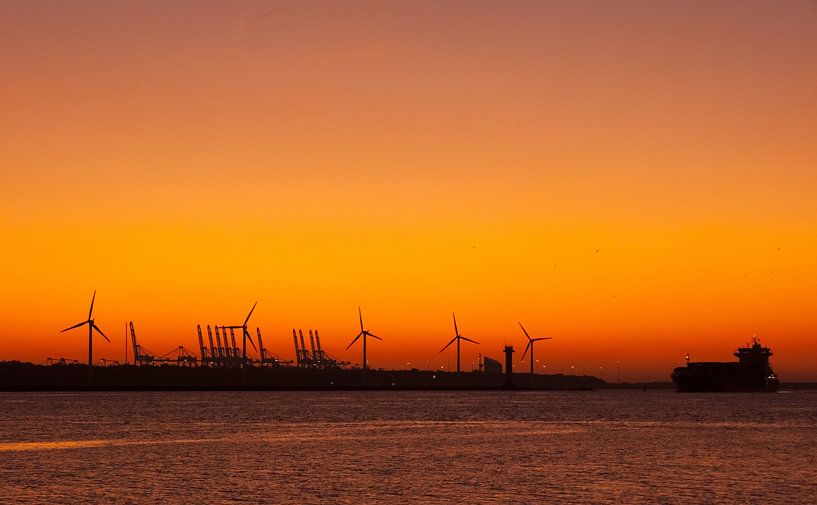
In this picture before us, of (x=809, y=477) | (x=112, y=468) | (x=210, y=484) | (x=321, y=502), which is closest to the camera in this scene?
(x=321, y=502)

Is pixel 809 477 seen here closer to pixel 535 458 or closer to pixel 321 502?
pixel 535 458

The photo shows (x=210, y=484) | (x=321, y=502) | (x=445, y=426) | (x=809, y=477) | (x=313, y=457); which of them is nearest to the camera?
→ (x=321, y=502)

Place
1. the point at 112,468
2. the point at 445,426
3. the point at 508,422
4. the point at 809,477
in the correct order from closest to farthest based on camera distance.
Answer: the point at 809,477
the point at 112,468
the point at 445,426
the point at 508,422

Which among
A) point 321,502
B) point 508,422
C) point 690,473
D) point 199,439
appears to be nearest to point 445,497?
point 321,502

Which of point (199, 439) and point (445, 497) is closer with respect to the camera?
point (445, 497)

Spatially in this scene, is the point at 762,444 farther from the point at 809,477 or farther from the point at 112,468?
the point at 112,468

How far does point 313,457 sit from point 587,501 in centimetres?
3549

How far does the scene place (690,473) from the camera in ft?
255

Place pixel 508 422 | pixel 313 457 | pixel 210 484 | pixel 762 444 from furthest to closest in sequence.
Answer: pixel 508 422, pixel 762 444, pixel 313 457, pixel 210 484

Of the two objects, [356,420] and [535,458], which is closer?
[535,458]

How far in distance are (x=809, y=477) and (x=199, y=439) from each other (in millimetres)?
66925

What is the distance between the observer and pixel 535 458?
9131 centimetres

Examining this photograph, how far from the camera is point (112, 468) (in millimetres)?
80000

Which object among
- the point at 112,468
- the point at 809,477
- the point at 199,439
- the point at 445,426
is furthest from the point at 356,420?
the point at 809,477
